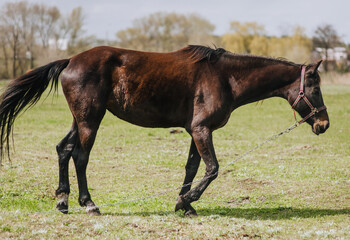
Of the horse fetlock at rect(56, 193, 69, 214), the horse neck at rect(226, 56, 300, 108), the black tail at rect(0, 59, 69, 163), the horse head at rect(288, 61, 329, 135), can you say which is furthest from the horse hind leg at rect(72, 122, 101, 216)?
the horse head at rect(288, 61, 329, 135)

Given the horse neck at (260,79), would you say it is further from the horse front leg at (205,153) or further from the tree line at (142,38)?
the tree line at (142,38)

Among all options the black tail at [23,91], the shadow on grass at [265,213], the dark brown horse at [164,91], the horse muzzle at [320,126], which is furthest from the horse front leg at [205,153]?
the black tail at [23,91]

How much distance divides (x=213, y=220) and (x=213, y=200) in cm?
203

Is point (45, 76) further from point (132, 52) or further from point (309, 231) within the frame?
point (309, 231)

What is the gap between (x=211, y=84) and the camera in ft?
24.3

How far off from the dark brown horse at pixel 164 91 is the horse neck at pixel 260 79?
0.02m

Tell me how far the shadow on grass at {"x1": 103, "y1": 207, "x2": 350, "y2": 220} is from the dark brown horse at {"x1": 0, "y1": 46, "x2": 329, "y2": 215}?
675mm

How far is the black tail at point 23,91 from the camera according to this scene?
736 cm

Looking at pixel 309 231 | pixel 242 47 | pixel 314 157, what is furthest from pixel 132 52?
pixel 242 47

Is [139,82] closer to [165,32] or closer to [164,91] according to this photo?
[164,91]

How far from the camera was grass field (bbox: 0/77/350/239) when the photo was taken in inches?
254

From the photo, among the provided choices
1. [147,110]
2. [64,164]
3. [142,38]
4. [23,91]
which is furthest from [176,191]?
[142,38]

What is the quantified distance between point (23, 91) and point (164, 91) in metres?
2.40

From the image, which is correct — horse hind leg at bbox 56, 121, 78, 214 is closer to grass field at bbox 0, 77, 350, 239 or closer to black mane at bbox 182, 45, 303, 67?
grass field at bbox 0, 77, 350, 239
